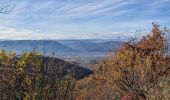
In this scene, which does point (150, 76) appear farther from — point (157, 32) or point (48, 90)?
point (157, 32)

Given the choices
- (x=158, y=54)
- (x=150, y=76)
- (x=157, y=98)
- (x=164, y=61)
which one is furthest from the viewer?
(x=158, y=54)

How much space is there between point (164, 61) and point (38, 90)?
165ft

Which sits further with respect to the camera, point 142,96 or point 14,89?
point 142,96

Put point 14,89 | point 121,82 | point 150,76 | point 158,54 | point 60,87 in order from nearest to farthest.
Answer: point 14,89 → point 60,87 → point 150,76 → point 121,82 → point 158,54

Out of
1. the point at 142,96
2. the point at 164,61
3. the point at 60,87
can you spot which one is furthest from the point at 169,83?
the point at 164,61

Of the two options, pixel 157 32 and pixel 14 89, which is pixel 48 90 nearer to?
pixel 14 89

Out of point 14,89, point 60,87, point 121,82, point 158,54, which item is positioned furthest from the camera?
point 158,54

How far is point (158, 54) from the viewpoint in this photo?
245 feet

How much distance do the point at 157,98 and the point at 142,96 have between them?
8.14 metres

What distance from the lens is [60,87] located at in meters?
19.8

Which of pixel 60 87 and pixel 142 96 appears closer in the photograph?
pixel 60 87

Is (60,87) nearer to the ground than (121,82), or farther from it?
farther from it

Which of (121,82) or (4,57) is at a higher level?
(4,57)

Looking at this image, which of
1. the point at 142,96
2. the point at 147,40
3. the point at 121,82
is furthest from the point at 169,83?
the point at 147,40
